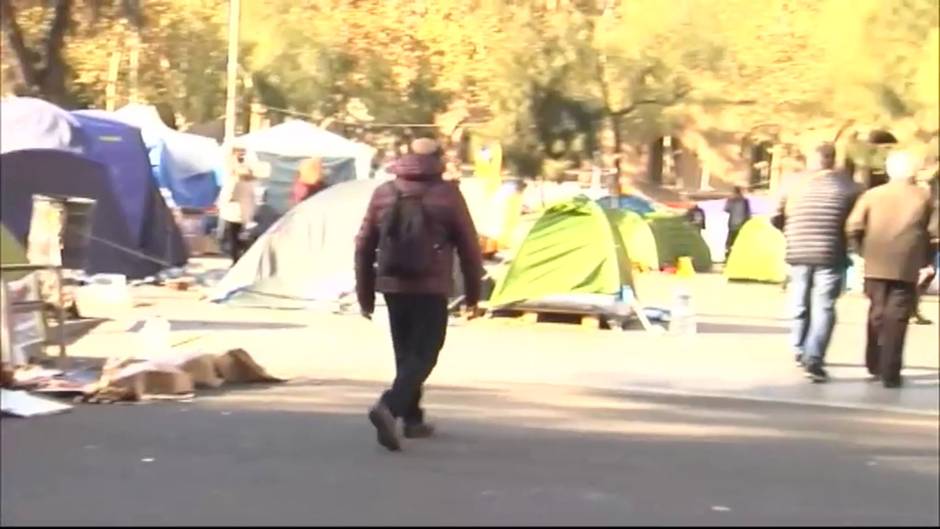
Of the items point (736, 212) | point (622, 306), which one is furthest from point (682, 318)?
point (736, 212)

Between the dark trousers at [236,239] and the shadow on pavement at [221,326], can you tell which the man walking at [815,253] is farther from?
the dark trousers at [236,239]

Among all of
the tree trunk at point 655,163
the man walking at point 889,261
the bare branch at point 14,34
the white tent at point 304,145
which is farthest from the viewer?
the white tent at point 304,145

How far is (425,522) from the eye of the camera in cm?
677

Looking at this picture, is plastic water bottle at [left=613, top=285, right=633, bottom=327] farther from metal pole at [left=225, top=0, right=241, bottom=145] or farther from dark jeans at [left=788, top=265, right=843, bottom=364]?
metal pole at [left=225, top=0, right=241, bottom=145]

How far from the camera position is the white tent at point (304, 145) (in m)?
30.4

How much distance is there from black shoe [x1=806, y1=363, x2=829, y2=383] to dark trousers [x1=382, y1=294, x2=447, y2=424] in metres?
3.56

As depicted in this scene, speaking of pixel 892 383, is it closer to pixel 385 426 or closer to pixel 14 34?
pixel 385 426

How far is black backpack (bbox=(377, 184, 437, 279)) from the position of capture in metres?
8.20

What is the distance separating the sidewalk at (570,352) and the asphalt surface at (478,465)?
24.7 inches

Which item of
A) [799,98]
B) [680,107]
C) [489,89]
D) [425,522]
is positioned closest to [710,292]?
[680,107]

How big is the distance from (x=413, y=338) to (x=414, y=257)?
441 millimetres

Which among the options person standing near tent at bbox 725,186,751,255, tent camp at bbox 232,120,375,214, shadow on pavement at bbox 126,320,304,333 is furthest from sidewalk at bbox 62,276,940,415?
tent camp at bbox 232,120,375,214

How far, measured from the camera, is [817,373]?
11062mm

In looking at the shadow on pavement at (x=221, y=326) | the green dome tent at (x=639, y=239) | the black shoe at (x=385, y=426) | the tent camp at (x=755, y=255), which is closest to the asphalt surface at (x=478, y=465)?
the black shoe at (x=385, y=426)
